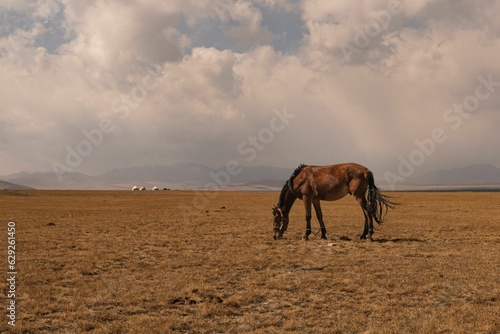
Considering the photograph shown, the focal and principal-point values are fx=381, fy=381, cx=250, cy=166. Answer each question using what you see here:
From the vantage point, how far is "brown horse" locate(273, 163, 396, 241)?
17.5m

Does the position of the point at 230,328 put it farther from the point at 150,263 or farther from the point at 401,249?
the point at 401,249

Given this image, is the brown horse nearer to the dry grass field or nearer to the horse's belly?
the horse's belly

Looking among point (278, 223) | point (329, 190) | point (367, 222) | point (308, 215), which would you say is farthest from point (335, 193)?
point (278, 223)

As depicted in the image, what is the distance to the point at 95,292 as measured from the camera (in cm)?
963

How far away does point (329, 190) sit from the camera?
18.0 meters

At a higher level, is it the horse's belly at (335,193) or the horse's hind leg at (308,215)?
the horse's belly at (335,193)

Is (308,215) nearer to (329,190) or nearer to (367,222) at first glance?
(329,190)

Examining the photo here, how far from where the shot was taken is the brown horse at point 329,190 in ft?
57.5

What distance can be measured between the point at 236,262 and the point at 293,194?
22.5 feet

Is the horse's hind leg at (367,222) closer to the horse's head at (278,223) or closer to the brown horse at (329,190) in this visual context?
the brown horse at (329,190)

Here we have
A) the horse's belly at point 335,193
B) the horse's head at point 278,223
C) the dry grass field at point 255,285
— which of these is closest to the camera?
the dry grass field at point 255,285

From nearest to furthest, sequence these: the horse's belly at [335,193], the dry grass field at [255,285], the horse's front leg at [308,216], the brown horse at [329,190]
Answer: the dry grass field at [255,285] < the brown horse at [329,190] < the horse's front leg at [308,216] < the horse's belly at [335,193]

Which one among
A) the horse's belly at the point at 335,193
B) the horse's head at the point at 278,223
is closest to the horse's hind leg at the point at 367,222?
the horse's belly at the point at 335,193

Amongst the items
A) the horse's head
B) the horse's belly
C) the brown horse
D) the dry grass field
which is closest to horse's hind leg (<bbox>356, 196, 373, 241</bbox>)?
the brown horse
